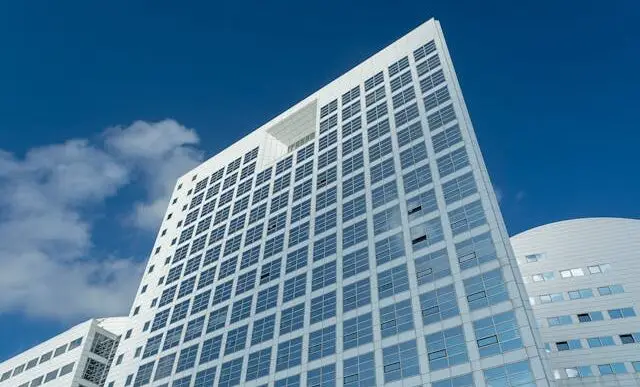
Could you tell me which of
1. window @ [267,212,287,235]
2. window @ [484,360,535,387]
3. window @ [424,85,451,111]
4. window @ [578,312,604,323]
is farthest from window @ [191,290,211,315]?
window @ [578,312,604,323]

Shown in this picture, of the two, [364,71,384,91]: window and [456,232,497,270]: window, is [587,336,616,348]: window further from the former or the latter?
[364,71,384,91]: window

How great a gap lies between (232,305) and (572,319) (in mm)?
43687

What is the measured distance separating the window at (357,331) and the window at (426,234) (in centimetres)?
833

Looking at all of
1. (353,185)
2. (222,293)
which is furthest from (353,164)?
(222,293)

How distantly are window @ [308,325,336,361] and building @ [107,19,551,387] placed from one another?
13 cm

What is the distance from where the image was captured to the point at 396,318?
4822 centimetres

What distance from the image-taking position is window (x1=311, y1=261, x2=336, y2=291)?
56500 mm

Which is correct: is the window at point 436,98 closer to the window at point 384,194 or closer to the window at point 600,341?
the window at point 384,194

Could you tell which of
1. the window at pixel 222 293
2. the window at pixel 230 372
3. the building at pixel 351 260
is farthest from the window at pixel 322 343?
the window at pixel 222 293

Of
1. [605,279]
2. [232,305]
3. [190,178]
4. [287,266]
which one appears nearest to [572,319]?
[605,279]

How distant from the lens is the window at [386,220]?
5581 centimetres

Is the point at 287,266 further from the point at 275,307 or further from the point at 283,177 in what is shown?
the point at 283,177

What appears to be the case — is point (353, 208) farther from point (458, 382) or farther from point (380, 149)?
point (458, 382)

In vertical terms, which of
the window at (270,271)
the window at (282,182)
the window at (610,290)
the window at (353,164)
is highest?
the window at (282,182)
